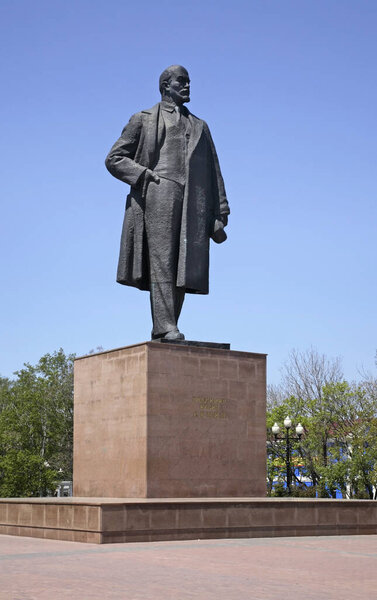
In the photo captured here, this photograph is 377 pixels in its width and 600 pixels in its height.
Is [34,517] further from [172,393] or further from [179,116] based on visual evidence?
[179,116]

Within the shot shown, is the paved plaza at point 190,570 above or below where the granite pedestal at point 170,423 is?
below

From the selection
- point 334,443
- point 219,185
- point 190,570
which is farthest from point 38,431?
point 190,570

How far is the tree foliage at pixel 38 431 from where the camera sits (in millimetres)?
43688

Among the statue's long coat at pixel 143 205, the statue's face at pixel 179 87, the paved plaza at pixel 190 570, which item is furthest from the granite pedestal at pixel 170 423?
the statue's face at pixel 179 87

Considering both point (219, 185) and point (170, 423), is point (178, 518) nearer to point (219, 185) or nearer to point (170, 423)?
point (170, 423)

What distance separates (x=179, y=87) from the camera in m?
14.4

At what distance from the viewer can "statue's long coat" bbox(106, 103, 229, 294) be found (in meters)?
14.1

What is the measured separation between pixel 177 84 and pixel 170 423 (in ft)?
18.6

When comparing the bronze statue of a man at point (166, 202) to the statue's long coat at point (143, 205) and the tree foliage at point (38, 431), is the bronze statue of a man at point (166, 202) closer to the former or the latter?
the statue's long coat at point (143, 205)

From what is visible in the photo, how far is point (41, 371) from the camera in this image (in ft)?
164

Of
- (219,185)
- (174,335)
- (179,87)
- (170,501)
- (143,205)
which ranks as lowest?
(170,501)

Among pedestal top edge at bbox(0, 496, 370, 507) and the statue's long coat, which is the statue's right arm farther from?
pedestal top edge at bbox(0, 496, 370, 507)

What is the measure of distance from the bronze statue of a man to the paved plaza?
172 inches

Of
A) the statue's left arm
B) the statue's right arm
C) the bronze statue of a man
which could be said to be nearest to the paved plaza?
the bronze statue of a man
